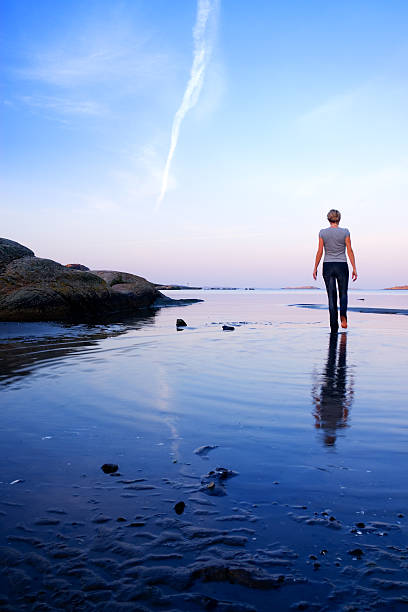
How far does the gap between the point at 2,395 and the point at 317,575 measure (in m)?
3.86

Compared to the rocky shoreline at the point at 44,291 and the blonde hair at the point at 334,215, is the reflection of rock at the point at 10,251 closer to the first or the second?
the rocky shoreline at the point at 44,291

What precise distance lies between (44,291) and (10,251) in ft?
8.84

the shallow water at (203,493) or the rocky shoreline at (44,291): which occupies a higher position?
the rocky shoreline at (44,291)

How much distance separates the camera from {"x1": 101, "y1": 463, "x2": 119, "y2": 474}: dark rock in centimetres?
262

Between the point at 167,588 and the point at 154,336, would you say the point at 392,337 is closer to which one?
the point at 154,336

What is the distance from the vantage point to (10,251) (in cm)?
1521

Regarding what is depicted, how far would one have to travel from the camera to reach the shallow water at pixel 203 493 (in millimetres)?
1598

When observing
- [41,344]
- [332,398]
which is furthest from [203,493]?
[41,344]

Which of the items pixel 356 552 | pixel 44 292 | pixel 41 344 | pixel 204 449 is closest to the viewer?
pixel 356 552

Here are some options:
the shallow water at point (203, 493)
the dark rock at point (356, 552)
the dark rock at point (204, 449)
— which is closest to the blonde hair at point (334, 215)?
the shallow water at point (203, 493)

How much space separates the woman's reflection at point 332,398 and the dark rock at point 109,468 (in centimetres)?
147

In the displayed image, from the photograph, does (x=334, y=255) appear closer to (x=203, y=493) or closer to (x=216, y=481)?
(x=216, y=481)

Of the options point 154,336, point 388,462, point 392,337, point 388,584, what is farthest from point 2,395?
point 392,337

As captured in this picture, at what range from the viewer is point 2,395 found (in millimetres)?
4566
